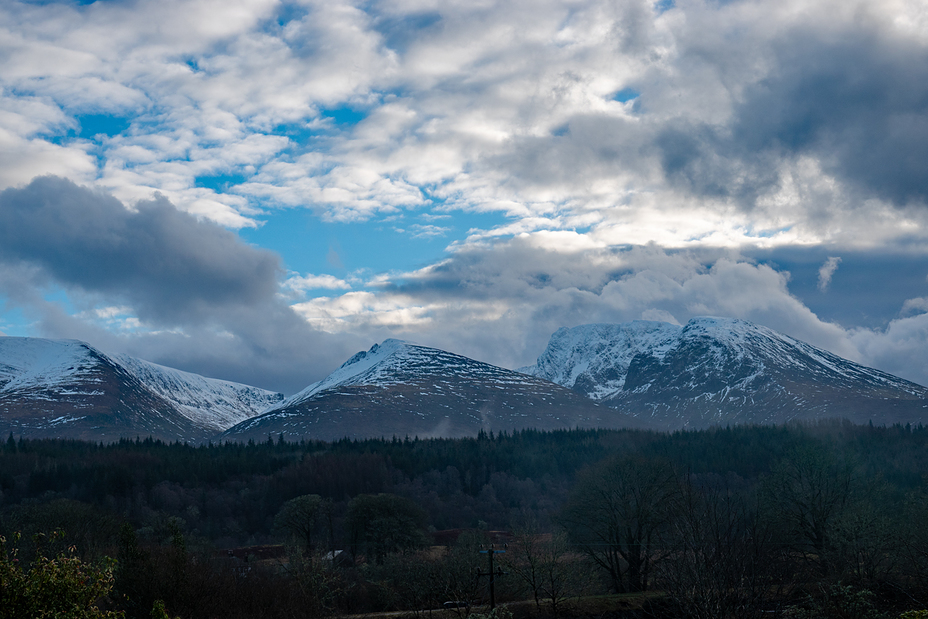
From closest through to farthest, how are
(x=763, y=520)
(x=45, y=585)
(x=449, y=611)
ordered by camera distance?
1. (x=45, y=585)
2. (x=449, y=611)
3. (x=763, y=520)

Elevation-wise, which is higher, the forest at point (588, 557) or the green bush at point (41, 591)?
the green bush at point (41, 591)

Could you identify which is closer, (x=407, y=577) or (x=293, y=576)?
(x=293, y=576)

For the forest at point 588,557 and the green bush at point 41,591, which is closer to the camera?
the green bush at point 41,591

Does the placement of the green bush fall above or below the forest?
above

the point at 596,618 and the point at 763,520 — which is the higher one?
the point at 763,520

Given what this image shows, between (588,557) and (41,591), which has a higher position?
(41,591)

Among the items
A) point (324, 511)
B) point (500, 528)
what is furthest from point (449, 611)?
point (500, 528)

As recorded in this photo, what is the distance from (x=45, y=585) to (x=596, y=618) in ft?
201

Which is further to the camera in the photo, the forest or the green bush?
the forest

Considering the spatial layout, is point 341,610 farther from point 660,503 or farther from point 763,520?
point 763,520

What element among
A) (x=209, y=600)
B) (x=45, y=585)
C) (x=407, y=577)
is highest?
(x=45, y=585)

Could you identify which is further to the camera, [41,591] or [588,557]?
[588,557]

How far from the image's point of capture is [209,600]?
173ft

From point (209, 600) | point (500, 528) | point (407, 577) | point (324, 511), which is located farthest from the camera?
point (500, 528)
